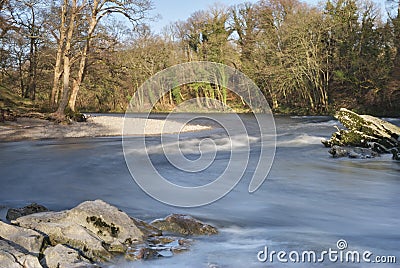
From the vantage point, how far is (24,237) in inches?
165

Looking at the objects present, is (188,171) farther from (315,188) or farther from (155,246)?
(155,246)

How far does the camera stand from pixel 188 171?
11.5m

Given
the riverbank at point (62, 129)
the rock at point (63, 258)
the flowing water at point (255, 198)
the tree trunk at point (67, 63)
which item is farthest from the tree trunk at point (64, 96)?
the rock at point (63, 258)

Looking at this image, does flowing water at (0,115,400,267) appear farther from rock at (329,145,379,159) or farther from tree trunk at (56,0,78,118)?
tree trunk at (56,0,78,118)

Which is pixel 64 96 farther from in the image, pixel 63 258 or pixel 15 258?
pixel 15 258

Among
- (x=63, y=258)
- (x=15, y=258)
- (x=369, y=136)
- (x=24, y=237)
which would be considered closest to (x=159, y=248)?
(x=63, y=258)

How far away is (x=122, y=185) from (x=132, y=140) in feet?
32.3

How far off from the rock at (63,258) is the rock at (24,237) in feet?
0.43

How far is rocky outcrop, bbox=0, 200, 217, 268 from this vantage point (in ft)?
13.1

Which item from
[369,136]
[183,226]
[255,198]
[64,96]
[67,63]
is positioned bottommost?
[255,198]

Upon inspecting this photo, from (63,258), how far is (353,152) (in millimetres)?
10882

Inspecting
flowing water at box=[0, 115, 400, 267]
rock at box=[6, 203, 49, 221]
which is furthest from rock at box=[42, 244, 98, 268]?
rock at box=[6, 203, 49, 221]

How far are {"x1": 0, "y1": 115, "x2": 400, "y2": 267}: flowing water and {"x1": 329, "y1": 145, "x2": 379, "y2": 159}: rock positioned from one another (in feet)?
0.84

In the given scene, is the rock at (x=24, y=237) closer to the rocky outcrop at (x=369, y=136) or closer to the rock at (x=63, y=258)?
the rock at (x=63, y=258)
